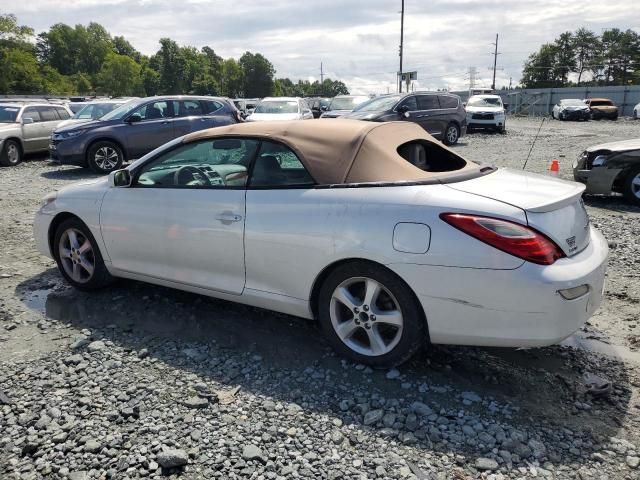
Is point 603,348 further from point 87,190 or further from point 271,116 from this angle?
point 271,116

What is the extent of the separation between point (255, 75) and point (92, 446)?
118 meters

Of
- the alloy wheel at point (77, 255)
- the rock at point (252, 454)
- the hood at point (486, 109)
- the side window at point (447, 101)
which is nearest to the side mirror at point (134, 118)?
the alloy wheel at point (77, 255)

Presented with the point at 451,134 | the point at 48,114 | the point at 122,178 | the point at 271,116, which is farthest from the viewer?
the point at 451,134

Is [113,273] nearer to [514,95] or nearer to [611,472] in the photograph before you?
[611,472]

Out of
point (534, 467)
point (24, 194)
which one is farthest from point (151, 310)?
point (24, 194)

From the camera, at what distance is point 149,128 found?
12750mm

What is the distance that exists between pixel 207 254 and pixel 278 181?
77 centimetres

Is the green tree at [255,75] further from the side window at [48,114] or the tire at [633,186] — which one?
the tire at [633,186]

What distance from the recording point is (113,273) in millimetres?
4578

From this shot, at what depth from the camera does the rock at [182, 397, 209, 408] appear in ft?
10.0

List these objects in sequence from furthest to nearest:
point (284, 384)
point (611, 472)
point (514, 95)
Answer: point (514, 95)
point (284, 384)
point (611, 472)

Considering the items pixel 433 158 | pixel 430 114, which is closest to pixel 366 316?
pixel 433 158

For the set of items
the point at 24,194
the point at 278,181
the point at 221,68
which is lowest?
the point at 24,194

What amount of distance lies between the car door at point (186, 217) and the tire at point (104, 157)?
873 cm
